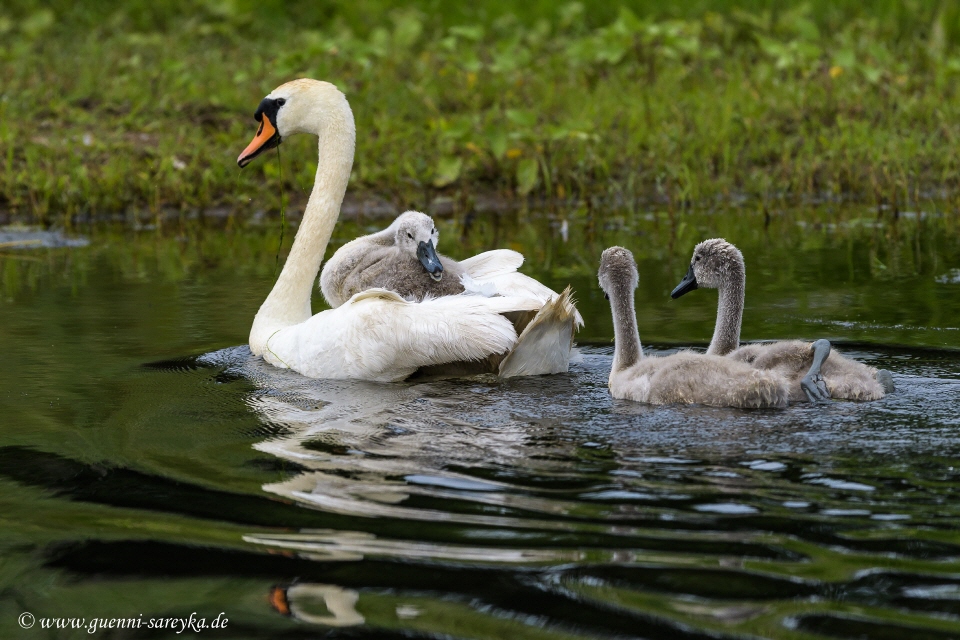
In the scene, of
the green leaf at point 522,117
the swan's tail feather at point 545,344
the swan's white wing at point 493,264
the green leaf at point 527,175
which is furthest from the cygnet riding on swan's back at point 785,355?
the green leaf at point 522,117

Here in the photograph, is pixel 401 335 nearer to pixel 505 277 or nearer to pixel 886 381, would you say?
pixel 505 277

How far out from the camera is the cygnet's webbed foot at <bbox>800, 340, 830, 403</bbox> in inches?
207

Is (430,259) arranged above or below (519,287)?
above

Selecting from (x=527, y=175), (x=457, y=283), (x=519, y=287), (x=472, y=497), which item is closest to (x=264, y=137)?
(x=457, y=283)

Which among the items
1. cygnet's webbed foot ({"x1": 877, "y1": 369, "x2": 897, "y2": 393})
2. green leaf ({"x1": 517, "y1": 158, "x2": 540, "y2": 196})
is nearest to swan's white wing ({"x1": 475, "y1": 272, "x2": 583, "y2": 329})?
cygnet's webbed foot ({"x1": 877, "y1": 369, "x2": 897, "y2": 393})

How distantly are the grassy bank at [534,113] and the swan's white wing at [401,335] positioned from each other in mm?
5050

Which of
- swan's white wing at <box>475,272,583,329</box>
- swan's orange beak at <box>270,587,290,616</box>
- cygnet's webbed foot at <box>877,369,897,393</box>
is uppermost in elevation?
swan's white wing at <box>475,272,583,329</box>

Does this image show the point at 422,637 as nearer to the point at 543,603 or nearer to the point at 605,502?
the point at 543,603

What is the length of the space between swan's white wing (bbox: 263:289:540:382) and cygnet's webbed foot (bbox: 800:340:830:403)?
1.25 m

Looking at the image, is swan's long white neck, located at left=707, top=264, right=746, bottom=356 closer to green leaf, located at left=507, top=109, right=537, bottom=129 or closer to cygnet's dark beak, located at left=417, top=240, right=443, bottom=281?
cygnet's dark beak, located at left=417, top=240, right=443, bottom=281

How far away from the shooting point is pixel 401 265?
6.71 m

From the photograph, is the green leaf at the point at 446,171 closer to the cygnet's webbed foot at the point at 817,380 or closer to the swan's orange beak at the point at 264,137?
the swan's orange beak at the point at 264,137

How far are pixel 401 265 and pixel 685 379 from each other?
188cm

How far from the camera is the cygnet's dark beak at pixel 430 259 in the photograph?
6314 millimetres
